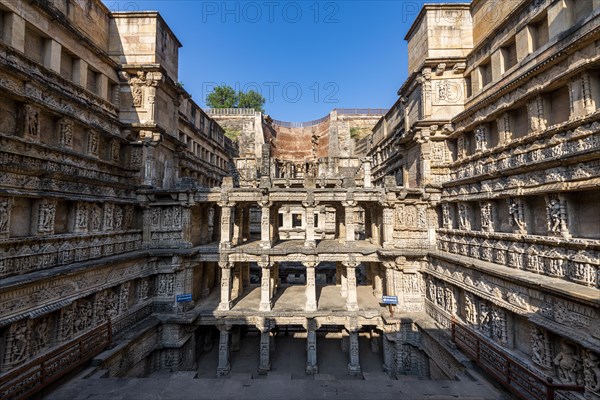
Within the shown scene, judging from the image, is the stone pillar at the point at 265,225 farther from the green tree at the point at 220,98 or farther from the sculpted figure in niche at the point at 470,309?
the green tree at the point at 220,98

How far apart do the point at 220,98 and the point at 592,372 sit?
173 feet

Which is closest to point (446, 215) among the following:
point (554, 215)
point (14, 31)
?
point (554, 215)

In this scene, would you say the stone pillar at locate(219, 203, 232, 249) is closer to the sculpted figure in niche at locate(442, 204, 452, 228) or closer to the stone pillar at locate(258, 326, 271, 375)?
the stone pillar at locate(258, 326, 271, 375)

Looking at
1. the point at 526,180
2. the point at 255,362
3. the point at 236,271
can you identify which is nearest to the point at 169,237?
the point at 236,271

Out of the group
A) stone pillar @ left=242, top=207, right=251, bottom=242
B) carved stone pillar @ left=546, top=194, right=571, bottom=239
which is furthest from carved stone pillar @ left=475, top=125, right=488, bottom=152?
stone pillar @ left=242, top=207, right=251, bottom=242

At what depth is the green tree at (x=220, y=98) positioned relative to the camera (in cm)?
4894

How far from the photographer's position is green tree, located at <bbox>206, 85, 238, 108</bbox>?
48.9 m

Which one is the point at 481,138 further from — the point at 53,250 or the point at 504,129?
the point at 53,250

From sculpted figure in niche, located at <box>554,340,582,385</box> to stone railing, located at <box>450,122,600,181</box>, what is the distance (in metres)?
4.66

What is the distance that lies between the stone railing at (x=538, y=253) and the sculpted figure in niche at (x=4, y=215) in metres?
15.7

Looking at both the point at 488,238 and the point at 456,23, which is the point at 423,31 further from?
the point at 488,238

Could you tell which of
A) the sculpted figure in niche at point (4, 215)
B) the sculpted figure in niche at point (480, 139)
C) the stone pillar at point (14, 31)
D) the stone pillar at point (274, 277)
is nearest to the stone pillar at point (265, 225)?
the stone pillar at point (274, 277)

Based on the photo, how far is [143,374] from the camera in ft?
41.2

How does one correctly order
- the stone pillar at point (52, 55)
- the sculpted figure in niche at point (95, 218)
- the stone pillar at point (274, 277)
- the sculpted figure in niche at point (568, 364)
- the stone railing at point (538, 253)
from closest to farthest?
the sculpted figure in niche at point (568, 364)
the stone railing at point (538, 253)
the stone pillar at point (52, 55)
the sculpted figure in niche at point (95, 218)
the stone pillar at point (274, 277)
